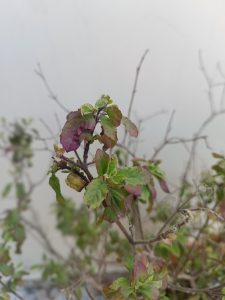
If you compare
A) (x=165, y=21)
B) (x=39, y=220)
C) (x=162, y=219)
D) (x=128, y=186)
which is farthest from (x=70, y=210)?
(x=128, y=186)

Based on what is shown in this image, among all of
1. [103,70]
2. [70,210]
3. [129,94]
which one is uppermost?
[103,70]

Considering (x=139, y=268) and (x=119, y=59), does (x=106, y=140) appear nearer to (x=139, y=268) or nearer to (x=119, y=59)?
(x=139, y=268)

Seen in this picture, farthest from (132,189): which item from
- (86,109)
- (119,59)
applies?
(119,59)

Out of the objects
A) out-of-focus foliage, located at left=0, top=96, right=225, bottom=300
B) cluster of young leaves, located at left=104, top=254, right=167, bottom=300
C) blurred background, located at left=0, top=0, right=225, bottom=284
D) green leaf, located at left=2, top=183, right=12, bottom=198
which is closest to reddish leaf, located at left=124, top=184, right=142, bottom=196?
out-of-focus foliage, located at left=0, top=96, right=225, bottom=300

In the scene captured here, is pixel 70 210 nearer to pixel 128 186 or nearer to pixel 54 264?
pixel 54 264

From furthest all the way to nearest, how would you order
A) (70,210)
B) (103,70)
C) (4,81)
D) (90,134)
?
(70,210), (4,81), (103,70), (90,134)

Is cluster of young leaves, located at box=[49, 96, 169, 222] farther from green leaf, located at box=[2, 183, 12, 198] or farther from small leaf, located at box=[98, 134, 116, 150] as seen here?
green leaf, located at box=[2, 183, 12, 198]
